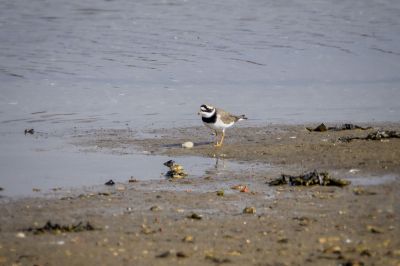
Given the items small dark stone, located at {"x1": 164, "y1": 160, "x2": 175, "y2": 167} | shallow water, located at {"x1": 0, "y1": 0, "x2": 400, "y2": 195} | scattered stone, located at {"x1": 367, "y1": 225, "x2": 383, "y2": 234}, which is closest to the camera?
scattered stone, located at {"x1": 367, "y1": 225, "x2": 383, "y2": 234}

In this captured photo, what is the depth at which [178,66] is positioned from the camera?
1844 centimetres

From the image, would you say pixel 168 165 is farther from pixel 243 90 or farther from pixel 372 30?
pixel 372 30

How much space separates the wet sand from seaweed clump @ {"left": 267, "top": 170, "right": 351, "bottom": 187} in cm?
11

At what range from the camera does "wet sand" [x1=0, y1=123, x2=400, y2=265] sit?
21.4 feet

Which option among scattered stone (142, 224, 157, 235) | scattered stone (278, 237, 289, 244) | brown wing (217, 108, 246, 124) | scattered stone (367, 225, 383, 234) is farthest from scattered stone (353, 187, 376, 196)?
brown wing (217, 108, 246, 124)

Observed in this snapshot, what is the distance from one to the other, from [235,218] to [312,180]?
1498 millimetres

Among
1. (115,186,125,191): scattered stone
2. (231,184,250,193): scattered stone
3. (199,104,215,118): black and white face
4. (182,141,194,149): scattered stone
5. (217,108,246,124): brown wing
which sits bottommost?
(115,186,125,191): scattered stone

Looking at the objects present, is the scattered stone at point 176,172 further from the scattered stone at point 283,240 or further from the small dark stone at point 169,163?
the scattered stone at point 283,240

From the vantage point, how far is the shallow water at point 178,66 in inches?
536

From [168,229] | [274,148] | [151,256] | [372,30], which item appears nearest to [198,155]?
[274,148]

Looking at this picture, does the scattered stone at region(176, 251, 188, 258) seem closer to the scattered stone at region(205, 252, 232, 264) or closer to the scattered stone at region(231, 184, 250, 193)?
the scattered stone at region(205, 252, 232, 264)

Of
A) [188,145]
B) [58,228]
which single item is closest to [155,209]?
[58,228]

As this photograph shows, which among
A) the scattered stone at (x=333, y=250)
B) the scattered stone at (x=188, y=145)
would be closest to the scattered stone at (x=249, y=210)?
the scattered stone at (x=333, y=250)

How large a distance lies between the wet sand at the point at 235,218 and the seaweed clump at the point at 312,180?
108 millimetres
